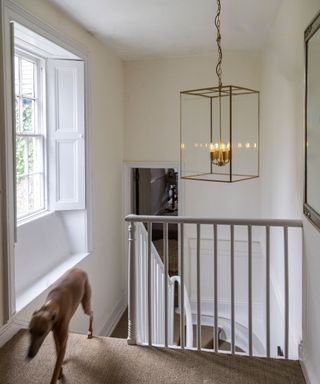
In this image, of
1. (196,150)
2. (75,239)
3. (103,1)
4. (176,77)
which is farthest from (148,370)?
(176,77)

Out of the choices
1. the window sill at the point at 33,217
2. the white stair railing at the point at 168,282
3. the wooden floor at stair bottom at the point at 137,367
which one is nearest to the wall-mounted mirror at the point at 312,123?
the white stair railing at the point at 168,282

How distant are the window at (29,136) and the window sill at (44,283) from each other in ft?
1.86

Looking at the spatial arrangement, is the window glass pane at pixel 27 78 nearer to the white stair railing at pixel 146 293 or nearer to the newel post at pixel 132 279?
the white stair railing at pixel 146 293

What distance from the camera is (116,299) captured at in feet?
17.4

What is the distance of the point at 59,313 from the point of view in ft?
6.74

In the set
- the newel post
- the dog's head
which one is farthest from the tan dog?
the newel post

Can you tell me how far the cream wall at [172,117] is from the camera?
5.31 meters

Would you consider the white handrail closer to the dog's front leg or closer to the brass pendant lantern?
the brass pendant lantern

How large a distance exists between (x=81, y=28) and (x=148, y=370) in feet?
10.3

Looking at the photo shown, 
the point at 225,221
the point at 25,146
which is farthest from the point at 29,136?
the point at 225,221

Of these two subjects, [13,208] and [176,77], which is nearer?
[13,208]

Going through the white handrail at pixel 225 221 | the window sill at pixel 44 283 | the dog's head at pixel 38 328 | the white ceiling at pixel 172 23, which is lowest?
the window sill at pixel 44 283

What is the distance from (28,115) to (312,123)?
8.42 feet

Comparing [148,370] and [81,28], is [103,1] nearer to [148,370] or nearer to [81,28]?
[81,28]
